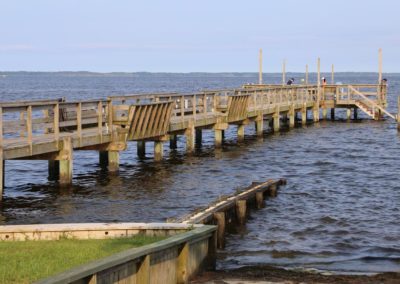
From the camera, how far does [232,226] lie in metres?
16.7

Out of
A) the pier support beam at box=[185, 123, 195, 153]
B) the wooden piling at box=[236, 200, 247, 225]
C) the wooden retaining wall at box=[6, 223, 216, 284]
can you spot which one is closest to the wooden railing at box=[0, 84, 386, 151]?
the pier support beam at box=[185, 123, 195, 153]

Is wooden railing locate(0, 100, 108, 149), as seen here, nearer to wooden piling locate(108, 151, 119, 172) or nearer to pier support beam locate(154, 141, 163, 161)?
wooden piling locate(108, 151, 119, 172)

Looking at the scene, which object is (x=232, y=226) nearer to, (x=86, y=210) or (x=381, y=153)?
(x=86, y=210)

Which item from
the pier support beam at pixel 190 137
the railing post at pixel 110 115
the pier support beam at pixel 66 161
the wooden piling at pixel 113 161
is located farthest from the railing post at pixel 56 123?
the pier support beam at pixel 190 137

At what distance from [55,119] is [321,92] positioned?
35.8 m

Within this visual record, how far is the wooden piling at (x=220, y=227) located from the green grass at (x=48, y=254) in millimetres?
3396

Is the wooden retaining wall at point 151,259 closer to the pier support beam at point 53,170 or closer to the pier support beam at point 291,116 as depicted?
the pier support beam at point 53,170

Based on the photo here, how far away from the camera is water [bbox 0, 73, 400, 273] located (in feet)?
50.4

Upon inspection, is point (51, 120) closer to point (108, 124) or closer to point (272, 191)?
point (108, 124)

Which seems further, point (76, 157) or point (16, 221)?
point (76, 157)

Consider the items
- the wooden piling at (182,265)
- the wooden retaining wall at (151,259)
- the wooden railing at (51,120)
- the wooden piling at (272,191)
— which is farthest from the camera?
the wooden piling at (272,191)

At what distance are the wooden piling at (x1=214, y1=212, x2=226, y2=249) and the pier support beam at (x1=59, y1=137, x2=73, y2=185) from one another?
24.2 ft

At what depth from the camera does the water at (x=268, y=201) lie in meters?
15.4

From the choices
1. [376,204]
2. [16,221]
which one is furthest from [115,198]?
[376,204]
